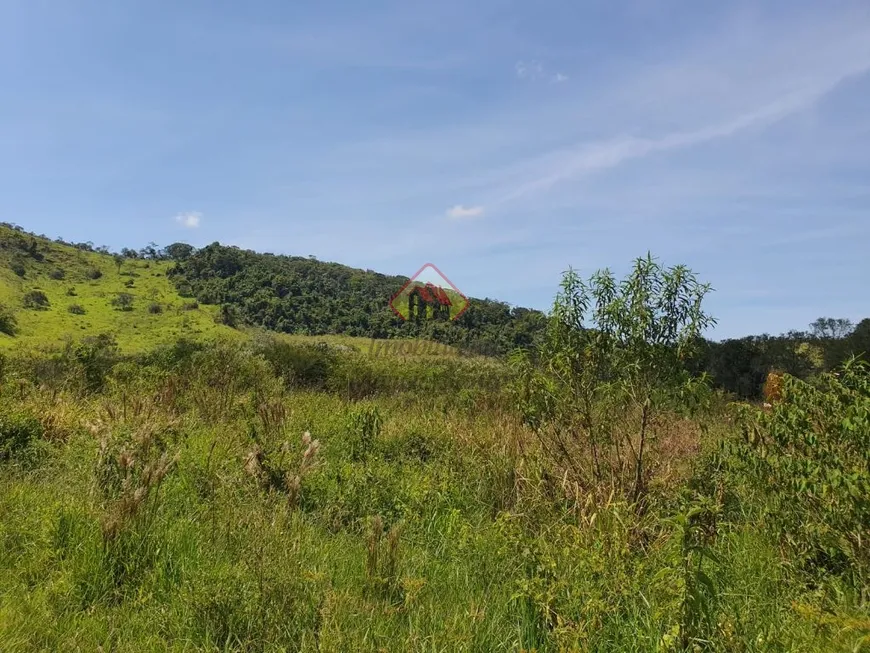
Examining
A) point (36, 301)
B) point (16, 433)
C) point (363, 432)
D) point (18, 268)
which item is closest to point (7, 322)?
point (36, 301)

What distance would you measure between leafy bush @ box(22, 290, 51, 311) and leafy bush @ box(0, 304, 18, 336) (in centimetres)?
821

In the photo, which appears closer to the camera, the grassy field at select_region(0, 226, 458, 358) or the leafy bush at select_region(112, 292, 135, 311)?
the grassy field at select_region(0, 226, 458, 358)

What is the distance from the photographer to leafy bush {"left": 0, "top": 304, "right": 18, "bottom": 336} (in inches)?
1992

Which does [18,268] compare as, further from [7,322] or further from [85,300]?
[7,322]

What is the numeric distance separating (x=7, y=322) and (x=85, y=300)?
911 inches

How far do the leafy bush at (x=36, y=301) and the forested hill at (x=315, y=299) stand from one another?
22673 millimetres

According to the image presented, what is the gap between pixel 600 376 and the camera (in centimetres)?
542

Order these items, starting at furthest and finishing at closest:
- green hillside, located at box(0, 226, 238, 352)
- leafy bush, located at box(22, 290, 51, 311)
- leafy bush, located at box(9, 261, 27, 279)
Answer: leafy bush, located at box(9, 261, 27, 279) < leafy bush, located at box(22, 290, 51, 311) < green hillside, located at box(0, 226, 238, 352)

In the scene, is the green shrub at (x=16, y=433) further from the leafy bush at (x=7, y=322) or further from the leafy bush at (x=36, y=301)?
the leafy bush at (x=36, y=301)

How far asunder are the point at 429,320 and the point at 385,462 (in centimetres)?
6325

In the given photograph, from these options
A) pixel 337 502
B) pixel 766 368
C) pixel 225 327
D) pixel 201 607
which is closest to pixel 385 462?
pixel 337 502

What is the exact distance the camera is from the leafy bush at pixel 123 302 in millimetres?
73500

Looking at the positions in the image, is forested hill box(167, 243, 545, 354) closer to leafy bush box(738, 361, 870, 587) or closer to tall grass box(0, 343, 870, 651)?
tall grass box(0, 343, 870, 651)

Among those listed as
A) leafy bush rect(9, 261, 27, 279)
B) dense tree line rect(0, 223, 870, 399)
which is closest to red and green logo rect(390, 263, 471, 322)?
dense tree line rect(0, 223, 870, 399)
